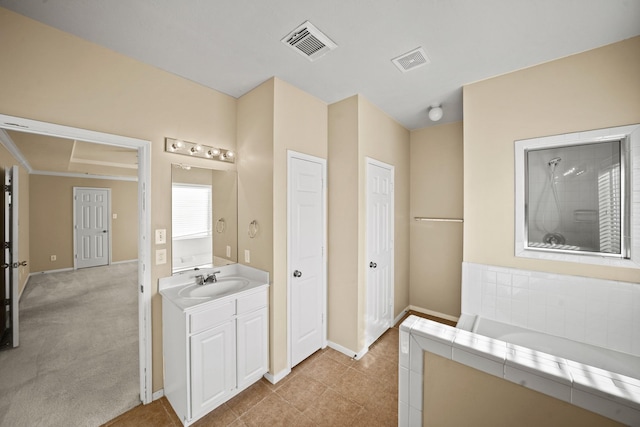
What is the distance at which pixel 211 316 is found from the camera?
183cm

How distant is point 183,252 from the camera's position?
2254 mm

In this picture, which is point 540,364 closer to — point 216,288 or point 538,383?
point 538,383

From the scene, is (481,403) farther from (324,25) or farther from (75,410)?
(75,410)

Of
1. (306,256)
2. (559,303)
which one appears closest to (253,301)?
(306,256)

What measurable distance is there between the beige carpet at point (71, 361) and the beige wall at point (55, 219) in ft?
5.14

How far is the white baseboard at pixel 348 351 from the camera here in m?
2.54

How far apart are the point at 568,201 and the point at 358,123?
6.32 ft

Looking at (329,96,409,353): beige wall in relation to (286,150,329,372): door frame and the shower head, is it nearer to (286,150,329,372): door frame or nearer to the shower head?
(286,150,329,372): door frame

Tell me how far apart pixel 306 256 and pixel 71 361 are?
261 cm

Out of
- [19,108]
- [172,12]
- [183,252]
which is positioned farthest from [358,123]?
[19,108]

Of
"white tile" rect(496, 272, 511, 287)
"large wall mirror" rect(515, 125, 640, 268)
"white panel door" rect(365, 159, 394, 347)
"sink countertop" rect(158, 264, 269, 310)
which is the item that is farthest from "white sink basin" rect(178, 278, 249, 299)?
"large wall mirror" rect(515, 125, 640, 268)

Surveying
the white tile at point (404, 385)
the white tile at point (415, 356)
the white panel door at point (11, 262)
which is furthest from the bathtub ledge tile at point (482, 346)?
the white panel door at point (11, 262)

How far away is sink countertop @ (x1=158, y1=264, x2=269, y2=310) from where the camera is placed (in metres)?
1.85

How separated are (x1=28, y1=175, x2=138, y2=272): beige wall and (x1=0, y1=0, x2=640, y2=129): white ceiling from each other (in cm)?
596
